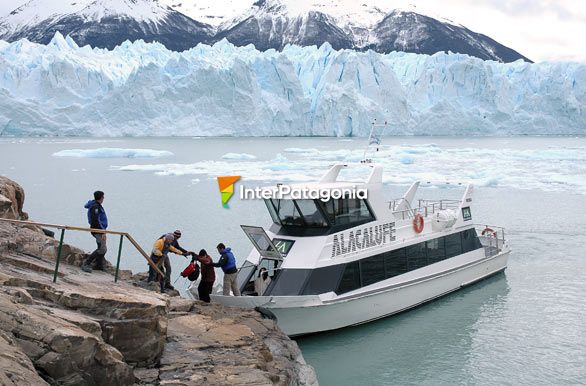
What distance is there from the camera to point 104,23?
174 meters

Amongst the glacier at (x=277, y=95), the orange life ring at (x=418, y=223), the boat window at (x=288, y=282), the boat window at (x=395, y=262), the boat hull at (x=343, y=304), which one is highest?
the glacier at (x=277, y=95)

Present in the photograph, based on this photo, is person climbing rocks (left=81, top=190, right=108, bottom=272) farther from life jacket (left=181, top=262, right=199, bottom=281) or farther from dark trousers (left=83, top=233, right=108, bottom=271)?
life jacket (left=181, top=262, right=199, bottom=281)

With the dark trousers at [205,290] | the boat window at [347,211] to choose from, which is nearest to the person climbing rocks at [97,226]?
the dark trousers at [205,290]

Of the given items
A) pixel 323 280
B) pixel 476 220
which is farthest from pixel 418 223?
pixel 476 220

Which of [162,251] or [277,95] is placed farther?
[277,95]

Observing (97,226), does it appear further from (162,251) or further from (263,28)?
(263,28)

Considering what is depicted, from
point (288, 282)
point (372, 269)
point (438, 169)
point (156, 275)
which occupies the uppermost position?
point (438, 169)

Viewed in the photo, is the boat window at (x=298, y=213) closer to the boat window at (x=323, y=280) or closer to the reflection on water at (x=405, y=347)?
the boat window at (x=323, y=280)

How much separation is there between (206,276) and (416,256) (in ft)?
14.5

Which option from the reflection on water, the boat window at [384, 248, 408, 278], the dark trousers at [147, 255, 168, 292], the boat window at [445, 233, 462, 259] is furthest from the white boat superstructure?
the dark trousers at [147, 255, 168, 292]

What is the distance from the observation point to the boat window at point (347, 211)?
10.7m

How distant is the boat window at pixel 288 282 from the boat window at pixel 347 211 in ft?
3.58

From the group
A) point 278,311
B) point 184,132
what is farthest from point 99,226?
point 184,132

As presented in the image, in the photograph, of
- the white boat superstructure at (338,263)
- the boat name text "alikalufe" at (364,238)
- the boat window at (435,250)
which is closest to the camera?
the white boat superstructure at (338,263)
